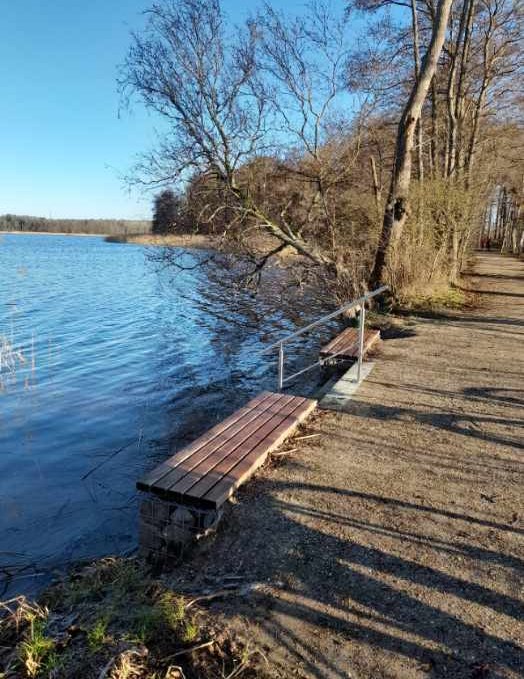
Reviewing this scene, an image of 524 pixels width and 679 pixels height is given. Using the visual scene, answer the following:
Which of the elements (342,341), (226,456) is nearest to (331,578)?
(226,456)

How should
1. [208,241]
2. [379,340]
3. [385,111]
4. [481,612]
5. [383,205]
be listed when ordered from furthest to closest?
[385,111] < [383,205] < [208,241] < [379,340] < [481,612]

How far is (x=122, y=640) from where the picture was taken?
2.42 meters

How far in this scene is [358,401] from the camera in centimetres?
570

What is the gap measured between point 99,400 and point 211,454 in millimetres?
4696

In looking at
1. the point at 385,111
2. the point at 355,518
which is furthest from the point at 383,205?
the point at 355,518

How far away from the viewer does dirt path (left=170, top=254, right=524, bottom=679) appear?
2.38 meters

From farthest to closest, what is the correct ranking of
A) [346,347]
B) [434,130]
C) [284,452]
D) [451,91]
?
[434,130], [451,91], [346,347], [284,452]

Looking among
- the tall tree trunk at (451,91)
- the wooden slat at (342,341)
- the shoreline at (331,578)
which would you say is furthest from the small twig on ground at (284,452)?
the tall tree trunk at (451,91)

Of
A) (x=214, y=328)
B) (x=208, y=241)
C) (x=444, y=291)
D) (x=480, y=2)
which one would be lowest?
(x=214, y=328)

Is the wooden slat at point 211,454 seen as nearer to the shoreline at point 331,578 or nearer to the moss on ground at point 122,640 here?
the shoreline at point 331,578

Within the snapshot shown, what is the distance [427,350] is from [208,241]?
19.7ft

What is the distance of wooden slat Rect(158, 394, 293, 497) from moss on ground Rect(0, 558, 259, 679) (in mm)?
686

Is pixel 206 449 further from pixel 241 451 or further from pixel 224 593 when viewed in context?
pixel 224 593

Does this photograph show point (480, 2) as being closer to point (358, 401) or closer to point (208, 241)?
point (208, 241)
